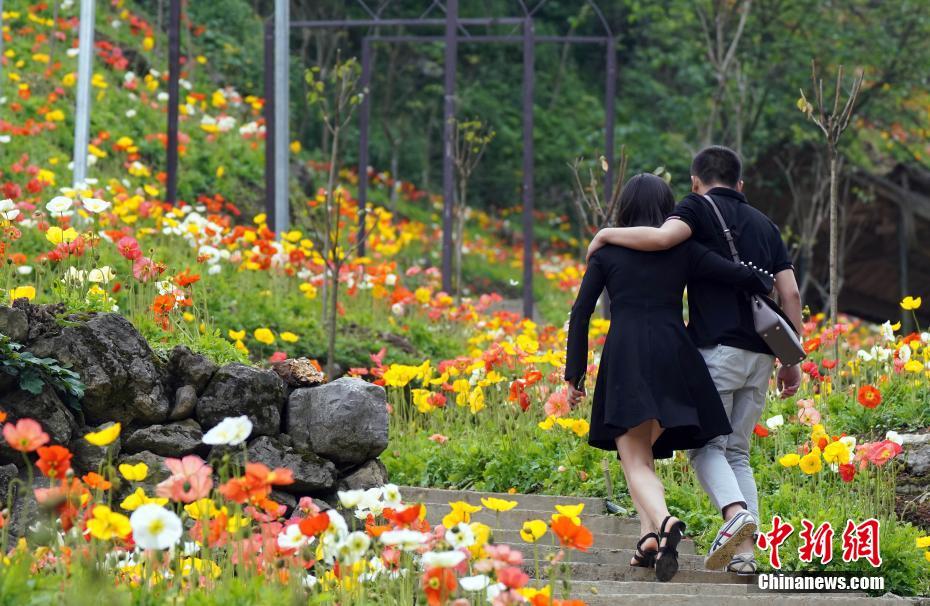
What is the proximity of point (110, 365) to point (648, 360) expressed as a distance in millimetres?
2092

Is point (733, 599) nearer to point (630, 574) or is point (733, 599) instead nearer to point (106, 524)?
point (630, 574)

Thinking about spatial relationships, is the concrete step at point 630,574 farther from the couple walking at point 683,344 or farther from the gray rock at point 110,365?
the gray rock at point 110,365

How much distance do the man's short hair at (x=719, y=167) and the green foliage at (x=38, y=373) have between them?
252 cm

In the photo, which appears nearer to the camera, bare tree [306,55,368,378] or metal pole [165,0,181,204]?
bare tree [306,55,368,378]

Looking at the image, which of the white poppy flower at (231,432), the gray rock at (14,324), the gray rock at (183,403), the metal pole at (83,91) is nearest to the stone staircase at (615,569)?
the white poppy flower at (231,432)

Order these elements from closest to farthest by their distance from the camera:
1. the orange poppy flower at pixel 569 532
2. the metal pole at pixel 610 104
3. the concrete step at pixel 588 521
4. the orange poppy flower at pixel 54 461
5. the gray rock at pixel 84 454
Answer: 1. the orange poppy flower at pixel 54 461
2. the orange poppy flower at pixel 569 532
3. the gray rock at pixel 84 454
4. the concrete step at pixel 588 521
5. the metal pole at pixel 610 104

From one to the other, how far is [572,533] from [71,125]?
10.0 m

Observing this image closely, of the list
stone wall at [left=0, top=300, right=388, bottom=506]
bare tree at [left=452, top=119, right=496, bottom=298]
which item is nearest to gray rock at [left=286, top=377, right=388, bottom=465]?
stone wall at [left=0, top=300, right=388, bottom=506]

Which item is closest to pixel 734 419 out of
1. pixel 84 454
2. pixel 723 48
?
pixel 84 454

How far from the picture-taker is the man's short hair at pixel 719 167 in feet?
16.5

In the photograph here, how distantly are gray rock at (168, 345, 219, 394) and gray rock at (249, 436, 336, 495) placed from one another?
1.17 feet

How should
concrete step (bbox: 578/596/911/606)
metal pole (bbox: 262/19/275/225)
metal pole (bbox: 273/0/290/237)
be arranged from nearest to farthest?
concrete step (bbox: 578/596/911/606), metal pole (bbox: 273/0/290/237), metal pole (bbox: 262/19/275/225)

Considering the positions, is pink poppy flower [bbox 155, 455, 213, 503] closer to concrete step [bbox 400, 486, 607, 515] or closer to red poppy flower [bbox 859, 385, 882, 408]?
concrete step [bbox 400, 486, 607, 515]

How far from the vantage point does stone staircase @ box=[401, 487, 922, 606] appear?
4.48 meters
